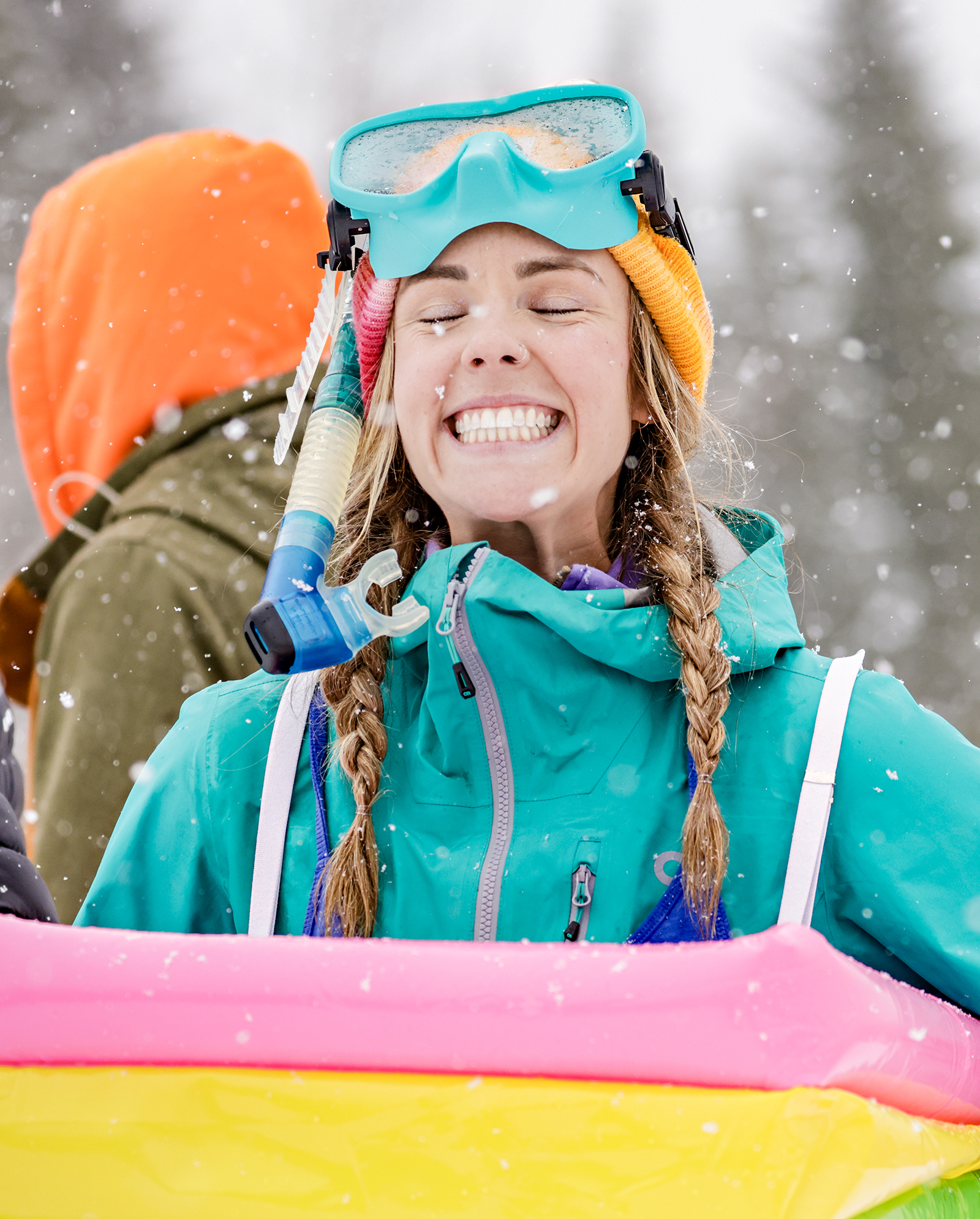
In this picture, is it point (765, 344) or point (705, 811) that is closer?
point (705, 811)

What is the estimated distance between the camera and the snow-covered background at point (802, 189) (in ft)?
27.1

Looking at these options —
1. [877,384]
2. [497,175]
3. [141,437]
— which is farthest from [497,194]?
[877,384]

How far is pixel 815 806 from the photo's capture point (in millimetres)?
Answer: 1558

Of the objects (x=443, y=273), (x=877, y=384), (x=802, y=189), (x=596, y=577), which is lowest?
(x=877, y=384)

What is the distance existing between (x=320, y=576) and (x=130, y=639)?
849mm

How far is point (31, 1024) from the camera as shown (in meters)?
1.26

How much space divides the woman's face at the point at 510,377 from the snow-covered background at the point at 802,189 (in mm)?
6102

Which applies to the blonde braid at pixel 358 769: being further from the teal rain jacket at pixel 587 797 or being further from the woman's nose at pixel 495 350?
the woman's nose at pixel 495 350

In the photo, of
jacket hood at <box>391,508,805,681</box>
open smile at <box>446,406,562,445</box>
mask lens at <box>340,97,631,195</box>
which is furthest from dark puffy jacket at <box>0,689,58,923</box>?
mask lens at <box>340,97,631,195</box>

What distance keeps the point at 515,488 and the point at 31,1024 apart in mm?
950

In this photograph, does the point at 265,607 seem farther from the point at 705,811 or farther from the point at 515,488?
the point at 705,811

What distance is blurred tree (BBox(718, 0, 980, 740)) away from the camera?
825 centimetres

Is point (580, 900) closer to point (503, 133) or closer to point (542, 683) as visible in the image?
point (542, 683)

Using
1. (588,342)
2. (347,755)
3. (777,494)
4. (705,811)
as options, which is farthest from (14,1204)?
(777,494)
